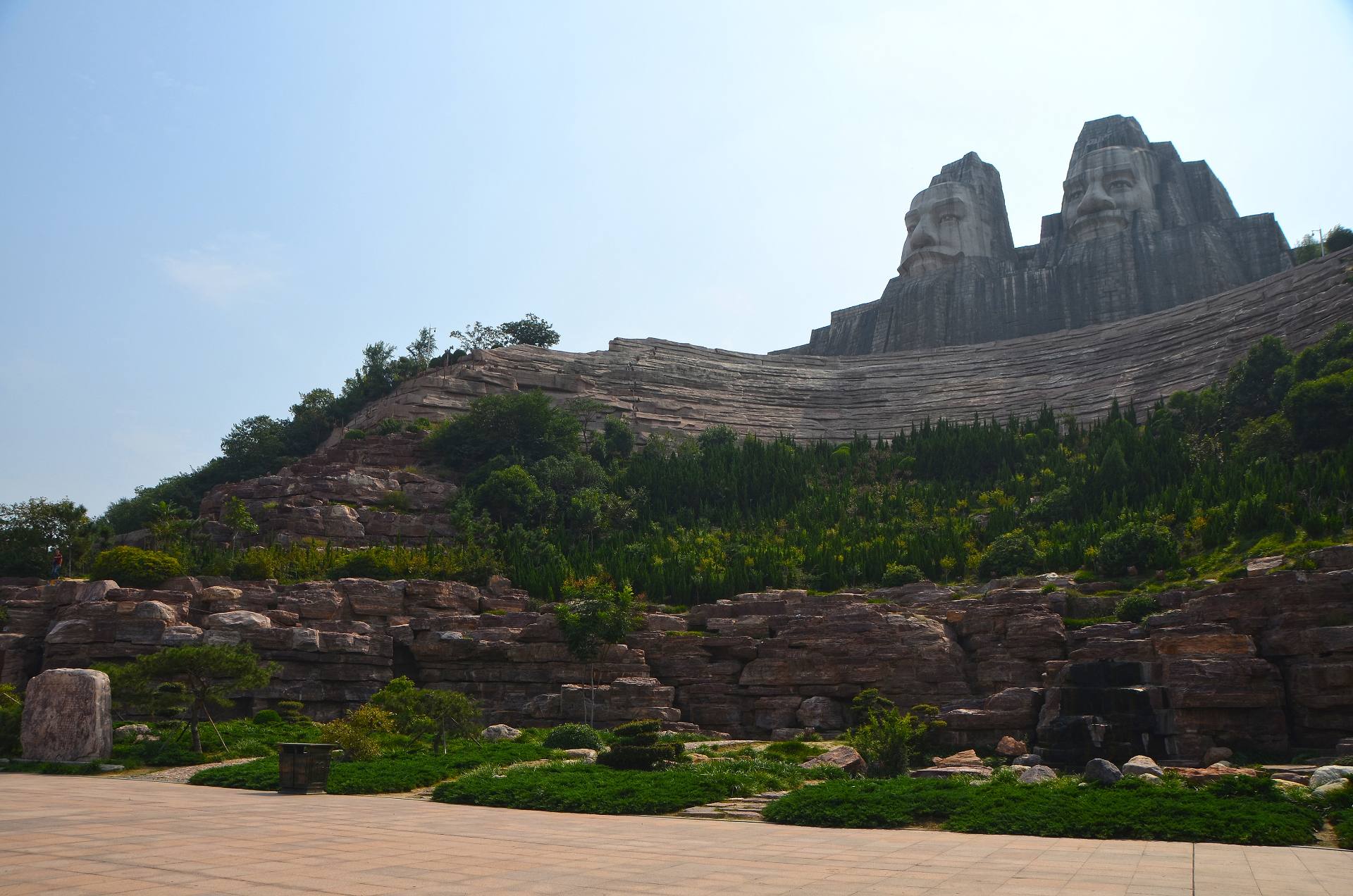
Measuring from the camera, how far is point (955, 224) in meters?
67.8

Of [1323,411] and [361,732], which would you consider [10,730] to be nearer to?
[361,732]

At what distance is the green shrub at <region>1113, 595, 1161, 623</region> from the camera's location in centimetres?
2467

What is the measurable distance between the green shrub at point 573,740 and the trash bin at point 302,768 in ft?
19.5

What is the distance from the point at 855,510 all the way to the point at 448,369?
74.2 ft

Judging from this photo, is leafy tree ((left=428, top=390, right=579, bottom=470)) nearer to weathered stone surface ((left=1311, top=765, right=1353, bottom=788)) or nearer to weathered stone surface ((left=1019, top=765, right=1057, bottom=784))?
weathered stone surface ((left=1019, top=765, right=1057, bottom=784))

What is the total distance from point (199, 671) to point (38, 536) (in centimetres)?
1586

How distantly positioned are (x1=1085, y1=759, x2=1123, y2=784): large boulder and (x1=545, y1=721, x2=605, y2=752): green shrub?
9.07 m

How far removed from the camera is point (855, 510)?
40000 mm

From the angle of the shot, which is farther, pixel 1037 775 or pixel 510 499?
pixel 510 499

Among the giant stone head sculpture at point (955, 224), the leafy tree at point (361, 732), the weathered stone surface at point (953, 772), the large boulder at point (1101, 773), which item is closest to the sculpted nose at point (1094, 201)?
the giant stone head sculpture at point (955, 224)

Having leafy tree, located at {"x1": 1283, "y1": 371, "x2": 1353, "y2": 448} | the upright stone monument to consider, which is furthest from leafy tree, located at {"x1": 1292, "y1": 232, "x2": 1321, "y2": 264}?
leafy tree, located at {"x1": 1283, "y1": 371, "x2": 1353, "y2": 448}

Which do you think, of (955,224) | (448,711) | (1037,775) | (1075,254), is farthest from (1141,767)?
(955,224)

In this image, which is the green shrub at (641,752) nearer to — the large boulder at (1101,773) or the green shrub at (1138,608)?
the large boulder at (1101,773)

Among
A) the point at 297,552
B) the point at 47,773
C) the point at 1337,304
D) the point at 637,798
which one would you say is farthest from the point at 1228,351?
the point at 47,773
